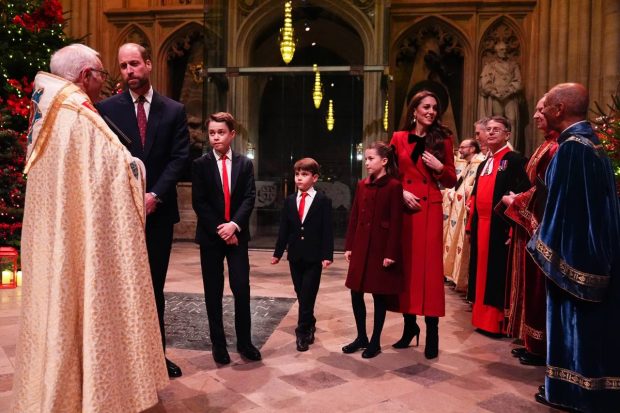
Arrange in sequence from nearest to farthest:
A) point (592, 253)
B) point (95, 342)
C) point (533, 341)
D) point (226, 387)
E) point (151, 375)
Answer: point (95, 342), point (151, 375), point (592, 253), point (226, 387), point (533, 341)

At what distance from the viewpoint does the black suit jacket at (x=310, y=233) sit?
4.23 metres

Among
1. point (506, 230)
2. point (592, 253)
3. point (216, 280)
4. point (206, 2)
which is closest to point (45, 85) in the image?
point (216, 280)

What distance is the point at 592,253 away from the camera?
2914 mm

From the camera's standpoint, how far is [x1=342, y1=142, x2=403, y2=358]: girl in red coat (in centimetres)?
391

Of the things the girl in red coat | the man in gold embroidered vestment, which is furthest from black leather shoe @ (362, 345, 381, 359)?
the man in gold embroidered vestment

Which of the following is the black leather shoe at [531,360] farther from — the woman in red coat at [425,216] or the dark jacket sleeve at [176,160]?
the dark jacket sleeve at [176,160]

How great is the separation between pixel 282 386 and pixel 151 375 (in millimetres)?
1118

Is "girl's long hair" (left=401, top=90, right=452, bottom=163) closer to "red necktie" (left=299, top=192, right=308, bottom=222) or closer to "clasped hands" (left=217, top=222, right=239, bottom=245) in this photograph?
"red necktie" (left=299, top=192, right=308, bottom=222)

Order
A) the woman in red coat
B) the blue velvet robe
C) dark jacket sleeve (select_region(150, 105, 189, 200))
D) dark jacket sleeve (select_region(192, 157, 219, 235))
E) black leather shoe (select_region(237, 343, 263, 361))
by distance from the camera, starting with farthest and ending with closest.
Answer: the woman in red coat → black leather shoe (select_region(237, 343, 263, 361)) → dark jacket sleeve (select_region(192, 157, 219, 235)) → dark jacket sleeve (select_region(150, 105, 189, 200)) → the blue velvet robe

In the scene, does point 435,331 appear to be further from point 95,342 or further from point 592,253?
point 95,342

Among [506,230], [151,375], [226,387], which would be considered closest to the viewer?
[151,375]

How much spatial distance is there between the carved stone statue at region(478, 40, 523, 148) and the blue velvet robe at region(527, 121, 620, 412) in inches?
329

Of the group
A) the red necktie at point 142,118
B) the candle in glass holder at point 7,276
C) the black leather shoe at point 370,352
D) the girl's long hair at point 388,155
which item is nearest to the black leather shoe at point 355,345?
the black leather shoe at point 370,352

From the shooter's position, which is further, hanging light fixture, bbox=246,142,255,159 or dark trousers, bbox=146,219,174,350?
hanging light fixture, bbox=246,142,255,159
